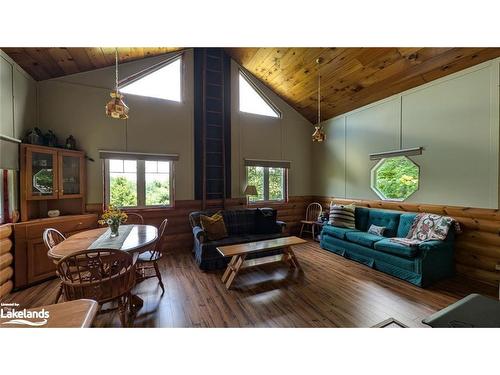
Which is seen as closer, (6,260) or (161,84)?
(6,260)

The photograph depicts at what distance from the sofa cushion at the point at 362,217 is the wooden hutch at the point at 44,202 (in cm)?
473

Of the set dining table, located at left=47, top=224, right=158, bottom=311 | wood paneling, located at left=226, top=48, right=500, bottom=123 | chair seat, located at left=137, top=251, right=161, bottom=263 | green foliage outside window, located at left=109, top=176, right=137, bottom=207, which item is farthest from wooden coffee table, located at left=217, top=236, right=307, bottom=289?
wood paneling, located at left=226, top=48, right=500, bottom=123

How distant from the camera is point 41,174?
2.94 meters

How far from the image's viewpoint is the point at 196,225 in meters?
3.75

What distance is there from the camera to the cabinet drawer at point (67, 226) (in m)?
2.70

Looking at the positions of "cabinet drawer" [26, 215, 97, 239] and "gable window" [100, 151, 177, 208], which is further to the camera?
"gable window" [100, 151, 177, 208]

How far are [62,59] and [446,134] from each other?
5.77m

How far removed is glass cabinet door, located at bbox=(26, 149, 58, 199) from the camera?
278 cm

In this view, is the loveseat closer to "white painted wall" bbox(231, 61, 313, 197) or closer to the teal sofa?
"white painted wall" bbox(231, 61, 313, 197)

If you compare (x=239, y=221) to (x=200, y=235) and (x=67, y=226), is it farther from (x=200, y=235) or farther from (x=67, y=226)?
(x=67, y=226)

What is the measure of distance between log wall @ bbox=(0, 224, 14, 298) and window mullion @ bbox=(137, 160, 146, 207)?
1.70 m

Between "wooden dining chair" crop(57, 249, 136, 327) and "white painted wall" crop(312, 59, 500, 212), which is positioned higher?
"white painted wall" crop(312, 59, 500, 212)

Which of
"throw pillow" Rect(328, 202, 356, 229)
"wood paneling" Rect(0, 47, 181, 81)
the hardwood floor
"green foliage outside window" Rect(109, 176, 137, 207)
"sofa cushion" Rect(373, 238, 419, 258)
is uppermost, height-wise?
"wood paneling" Rect(0, 47, 181, 81)

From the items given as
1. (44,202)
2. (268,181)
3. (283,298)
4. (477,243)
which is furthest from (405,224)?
(44,202)
